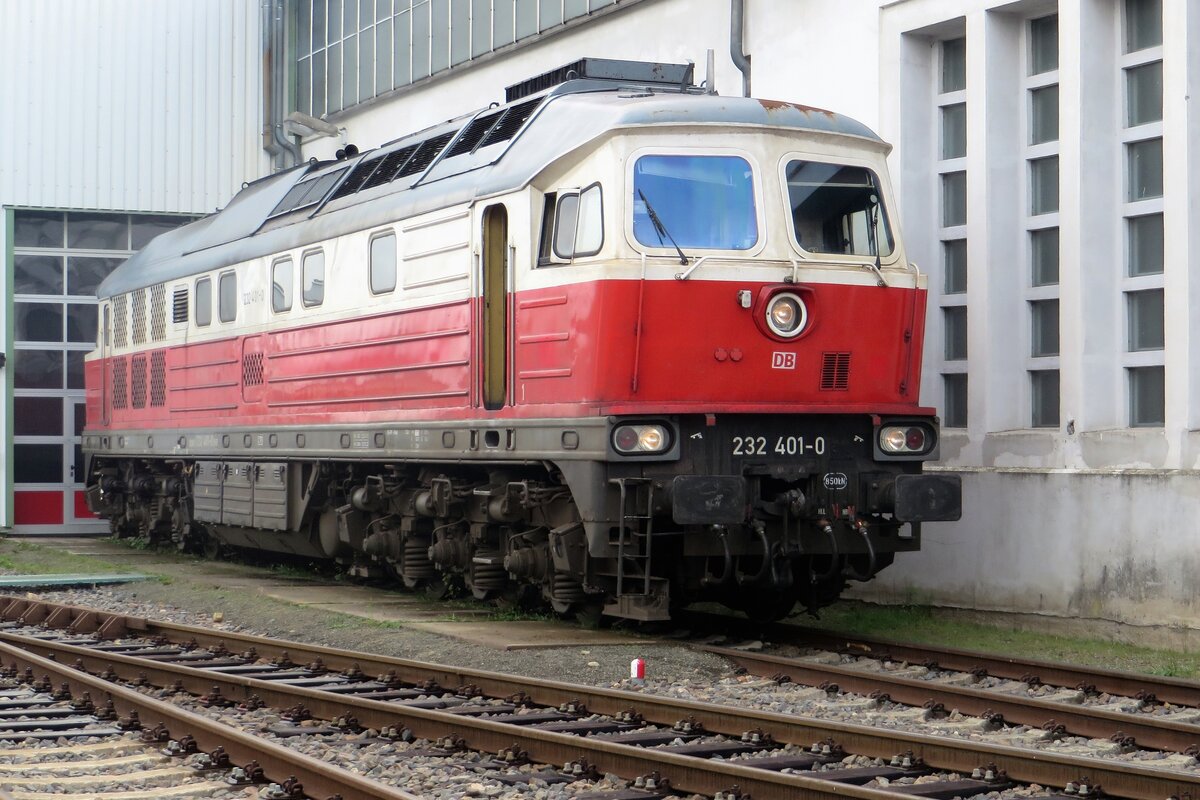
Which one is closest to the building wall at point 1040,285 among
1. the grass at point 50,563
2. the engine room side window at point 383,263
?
the engine room side window at point 383,263

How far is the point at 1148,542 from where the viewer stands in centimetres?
1162

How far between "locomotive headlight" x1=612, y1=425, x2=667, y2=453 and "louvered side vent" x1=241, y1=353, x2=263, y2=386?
6.28 m

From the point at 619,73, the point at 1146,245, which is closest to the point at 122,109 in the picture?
the point at 619,73

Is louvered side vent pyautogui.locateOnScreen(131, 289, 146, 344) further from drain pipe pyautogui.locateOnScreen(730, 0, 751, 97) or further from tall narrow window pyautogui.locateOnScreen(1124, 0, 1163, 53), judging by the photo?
tall narrow window pyautogui.locateOnScreen(1124, 0, 1163, 53)

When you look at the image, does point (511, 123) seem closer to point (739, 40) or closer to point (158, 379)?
point (739, 40)

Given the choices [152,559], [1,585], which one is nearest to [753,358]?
[1,585]

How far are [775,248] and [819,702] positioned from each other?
3336 mm

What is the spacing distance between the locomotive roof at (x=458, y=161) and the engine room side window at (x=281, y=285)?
0.16m

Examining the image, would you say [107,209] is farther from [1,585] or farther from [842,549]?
[842,549]

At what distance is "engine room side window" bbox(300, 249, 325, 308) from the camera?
47.0 ft

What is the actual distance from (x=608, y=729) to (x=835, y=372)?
13.0ft

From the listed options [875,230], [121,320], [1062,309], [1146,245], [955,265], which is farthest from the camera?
[121,320]

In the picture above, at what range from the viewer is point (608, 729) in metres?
7.96

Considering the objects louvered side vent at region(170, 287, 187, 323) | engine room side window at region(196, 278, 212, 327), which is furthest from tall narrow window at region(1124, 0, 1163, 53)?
louvered side vent at region(170, 287, 187, 323)
